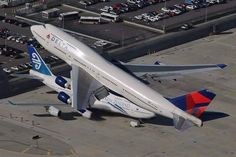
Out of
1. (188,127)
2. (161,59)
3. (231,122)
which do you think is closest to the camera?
(188,127)

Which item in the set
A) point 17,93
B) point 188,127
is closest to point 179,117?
point 188,127

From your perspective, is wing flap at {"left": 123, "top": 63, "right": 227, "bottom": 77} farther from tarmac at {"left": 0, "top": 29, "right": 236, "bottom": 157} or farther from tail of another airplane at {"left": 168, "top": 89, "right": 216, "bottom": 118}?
tail of another airplane at {"left": 168, "top": 89, "right": 216, "bottom": 118}

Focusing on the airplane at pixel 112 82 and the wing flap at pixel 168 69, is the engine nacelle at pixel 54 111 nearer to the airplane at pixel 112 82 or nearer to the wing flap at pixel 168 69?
the airplane at pixel 112 82

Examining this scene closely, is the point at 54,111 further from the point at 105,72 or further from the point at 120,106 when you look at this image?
the point at 105,72

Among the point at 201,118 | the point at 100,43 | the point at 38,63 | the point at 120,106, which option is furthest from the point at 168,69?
the point at 100,43

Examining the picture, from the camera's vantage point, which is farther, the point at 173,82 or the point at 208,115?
the point at 173,82

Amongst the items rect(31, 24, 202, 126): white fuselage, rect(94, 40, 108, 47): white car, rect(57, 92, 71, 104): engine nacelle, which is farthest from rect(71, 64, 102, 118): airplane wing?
rect(94, 40, 108, 47): white car

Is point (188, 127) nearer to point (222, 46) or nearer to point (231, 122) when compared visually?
point (231, 122)

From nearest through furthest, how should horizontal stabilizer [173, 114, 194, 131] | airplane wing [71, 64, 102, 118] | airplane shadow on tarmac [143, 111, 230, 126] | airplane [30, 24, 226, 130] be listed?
horizontal stabilizer [173, 114, 194, 131]
airplane [30, 24, 226, 130]
airplane wing [71, 64, 102, 118]
airplane shadow on tarmac [143, 111, 230, 126]
